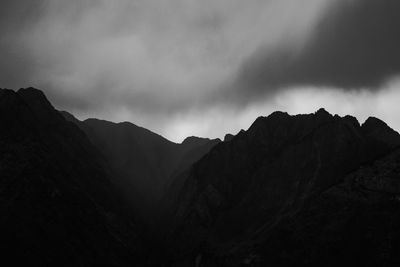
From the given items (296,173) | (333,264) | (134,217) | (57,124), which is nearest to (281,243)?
(333,264)

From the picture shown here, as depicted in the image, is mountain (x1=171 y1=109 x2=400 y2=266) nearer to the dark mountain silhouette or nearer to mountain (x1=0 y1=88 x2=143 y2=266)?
the dark mountain silhouette

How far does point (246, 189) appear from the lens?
141 m

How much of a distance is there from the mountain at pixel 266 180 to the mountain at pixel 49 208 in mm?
19875

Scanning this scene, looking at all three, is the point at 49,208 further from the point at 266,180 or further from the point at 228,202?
the point at 266,180

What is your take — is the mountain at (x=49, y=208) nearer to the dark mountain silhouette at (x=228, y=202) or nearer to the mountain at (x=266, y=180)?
the dark mountain silhouette at (x=228, y=202)

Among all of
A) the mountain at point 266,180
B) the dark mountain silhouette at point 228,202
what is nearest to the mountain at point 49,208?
the dark mountain silhouette at point 228,202

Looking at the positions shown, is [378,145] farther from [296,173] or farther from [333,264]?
[333,264]

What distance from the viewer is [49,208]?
105125 mm

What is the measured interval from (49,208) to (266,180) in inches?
2566

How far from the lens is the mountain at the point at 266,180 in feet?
343

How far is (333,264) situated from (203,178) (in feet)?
299

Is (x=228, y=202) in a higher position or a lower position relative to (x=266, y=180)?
lower

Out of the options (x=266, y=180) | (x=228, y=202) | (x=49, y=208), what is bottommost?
(x=49, y=208)

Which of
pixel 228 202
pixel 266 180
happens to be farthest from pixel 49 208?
pixel 266 180
